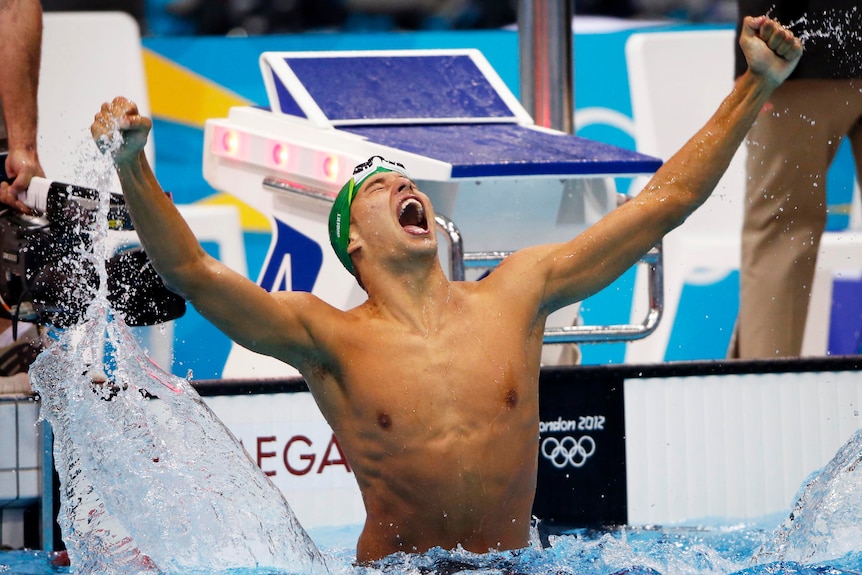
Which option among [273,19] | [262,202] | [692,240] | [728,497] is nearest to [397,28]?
[273,19]

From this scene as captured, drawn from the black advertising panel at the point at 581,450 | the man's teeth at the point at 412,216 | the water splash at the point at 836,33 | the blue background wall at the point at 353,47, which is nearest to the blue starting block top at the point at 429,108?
the black advertising panel at the point at 581,450

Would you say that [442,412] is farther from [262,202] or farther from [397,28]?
[397,28]

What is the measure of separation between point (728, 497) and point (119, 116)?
7.53 ft

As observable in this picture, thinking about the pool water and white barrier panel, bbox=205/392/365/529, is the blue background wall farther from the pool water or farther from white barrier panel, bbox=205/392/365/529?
the pool water

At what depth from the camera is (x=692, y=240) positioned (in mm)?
5492

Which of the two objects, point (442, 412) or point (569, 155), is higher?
point (569, 155)

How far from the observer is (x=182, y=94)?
5930mm

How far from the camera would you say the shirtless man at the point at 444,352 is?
8.19 feet

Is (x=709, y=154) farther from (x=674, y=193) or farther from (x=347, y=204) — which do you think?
(x=347, y=204)

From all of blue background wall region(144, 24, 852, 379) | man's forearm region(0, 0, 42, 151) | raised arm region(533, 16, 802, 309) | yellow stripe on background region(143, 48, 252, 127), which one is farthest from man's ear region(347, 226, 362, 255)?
yellow stripe on background region(143, 48, 252, 127)

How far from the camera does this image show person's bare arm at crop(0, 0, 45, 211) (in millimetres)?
3270

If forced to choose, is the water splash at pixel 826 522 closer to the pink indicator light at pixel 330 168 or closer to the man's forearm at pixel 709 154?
the man's forearm at pixel 709 154

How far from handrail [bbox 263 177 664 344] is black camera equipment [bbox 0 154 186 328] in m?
0.77

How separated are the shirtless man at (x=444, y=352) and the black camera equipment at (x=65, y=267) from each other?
66cm
